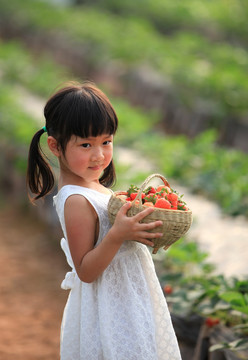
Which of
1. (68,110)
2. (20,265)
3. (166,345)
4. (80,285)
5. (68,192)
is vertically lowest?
(166,345)

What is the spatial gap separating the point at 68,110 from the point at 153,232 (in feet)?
1.62

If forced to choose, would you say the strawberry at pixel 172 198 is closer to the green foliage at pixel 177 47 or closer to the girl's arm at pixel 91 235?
the girl's arm at pixel 91 235

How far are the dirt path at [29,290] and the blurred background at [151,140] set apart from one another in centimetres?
1

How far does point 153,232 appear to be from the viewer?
190cm

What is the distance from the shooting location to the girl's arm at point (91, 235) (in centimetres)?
189

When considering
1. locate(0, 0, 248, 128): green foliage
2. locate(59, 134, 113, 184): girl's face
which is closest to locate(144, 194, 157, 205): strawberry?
locate(59, 134, 113, 184): girl's face

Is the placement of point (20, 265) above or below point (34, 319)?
above

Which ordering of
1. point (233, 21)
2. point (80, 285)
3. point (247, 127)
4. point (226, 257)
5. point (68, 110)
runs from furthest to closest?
point (233, 21) → point (247, 127) → point (226, 257) → point (80, 285) → point (68, 110)

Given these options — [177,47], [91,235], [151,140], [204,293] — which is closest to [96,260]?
[91,235]

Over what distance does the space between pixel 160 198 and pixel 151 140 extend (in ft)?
19.3

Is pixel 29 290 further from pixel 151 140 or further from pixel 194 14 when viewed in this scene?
pixel 194 14

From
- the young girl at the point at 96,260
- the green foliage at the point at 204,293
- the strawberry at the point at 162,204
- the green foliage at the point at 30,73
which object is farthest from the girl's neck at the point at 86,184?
the green foliage at the point at 30,73

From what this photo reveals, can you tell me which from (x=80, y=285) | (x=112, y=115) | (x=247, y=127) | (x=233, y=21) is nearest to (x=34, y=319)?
(x=80, y=285)

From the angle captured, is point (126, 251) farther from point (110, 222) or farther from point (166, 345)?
point (166, 345)
